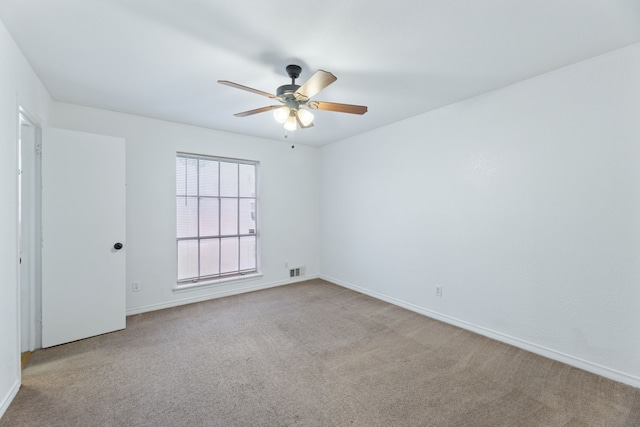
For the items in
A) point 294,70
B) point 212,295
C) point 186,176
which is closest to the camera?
point 294,70

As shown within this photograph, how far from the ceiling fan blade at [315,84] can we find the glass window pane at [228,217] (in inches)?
103

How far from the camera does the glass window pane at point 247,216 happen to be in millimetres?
4617

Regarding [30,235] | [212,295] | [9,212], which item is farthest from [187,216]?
[9,212]

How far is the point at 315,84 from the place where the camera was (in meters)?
2.03

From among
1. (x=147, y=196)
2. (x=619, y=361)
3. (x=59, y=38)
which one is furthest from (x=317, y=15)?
(x=619, y=361)

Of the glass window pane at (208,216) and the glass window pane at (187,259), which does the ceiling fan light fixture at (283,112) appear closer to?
the glass window pane at (208,216)

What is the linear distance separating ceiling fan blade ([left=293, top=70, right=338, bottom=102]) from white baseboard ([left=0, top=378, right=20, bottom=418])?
9.75ft

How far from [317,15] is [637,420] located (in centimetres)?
335

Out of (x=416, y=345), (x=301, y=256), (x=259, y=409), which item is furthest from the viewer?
(x=301, y=256)

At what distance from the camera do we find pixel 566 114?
2.43 meters

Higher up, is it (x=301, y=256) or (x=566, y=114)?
(x=566, y=114)

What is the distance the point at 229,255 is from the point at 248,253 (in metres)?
0.33

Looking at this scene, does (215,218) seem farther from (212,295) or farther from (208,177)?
(212,295)

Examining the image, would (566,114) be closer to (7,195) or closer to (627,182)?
(627,182)
